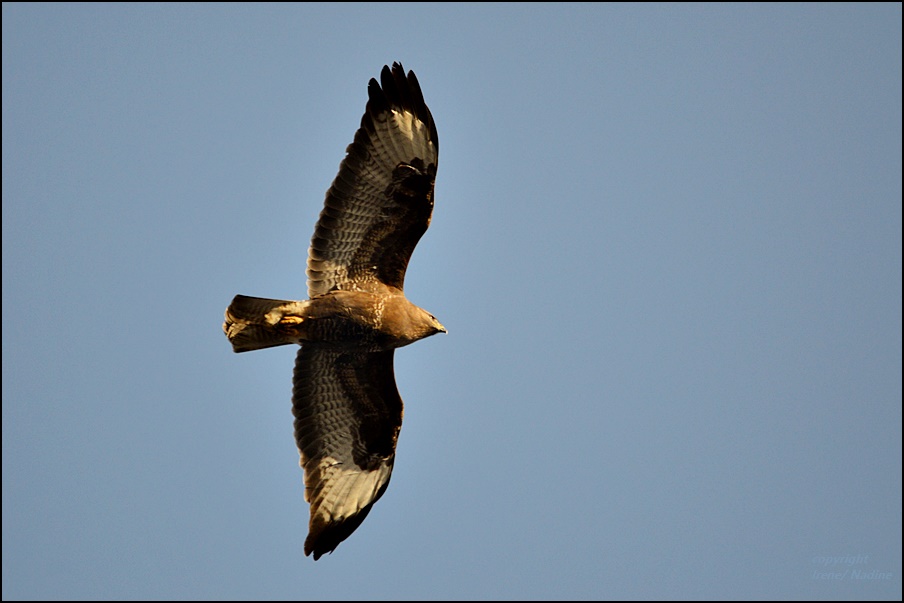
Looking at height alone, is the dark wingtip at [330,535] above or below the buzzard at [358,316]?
below

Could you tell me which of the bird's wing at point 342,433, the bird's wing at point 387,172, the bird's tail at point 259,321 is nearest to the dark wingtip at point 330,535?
the bird's wing at point 342,433

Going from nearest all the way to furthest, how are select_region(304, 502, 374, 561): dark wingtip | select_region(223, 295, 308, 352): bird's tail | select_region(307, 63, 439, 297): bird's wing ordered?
select_region(223, 295, 308, 352): bird's tail → select_region(307, 63, 439, 297): bird's wing → select_region(304, 502, 374, 561): dark wingtip

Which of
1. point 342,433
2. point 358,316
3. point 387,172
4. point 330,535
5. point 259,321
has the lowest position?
point 330,535

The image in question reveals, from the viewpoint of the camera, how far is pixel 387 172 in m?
10.2

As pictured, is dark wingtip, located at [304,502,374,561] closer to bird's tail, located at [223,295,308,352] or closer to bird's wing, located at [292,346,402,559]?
bird's wing, located at [292,346,402,559]

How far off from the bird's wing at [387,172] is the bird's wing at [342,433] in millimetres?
1361

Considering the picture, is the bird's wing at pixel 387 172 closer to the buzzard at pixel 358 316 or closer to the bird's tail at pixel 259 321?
the buzzard at pixel 358 316

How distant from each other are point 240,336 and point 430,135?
106 inches

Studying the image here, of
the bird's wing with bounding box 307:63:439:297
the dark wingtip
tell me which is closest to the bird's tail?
the bird's wing with bounding box 307:63:439:297

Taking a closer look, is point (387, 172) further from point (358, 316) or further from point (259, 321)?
point (259, 321)

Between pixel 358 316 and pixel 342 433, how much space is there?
149cm

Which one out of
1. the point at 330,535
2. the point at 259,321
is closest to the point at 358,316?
the point at 259,321

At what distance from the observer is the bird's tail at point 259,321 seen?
33.2ft

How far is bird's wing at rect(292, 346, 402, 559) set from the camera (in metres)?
10.9
